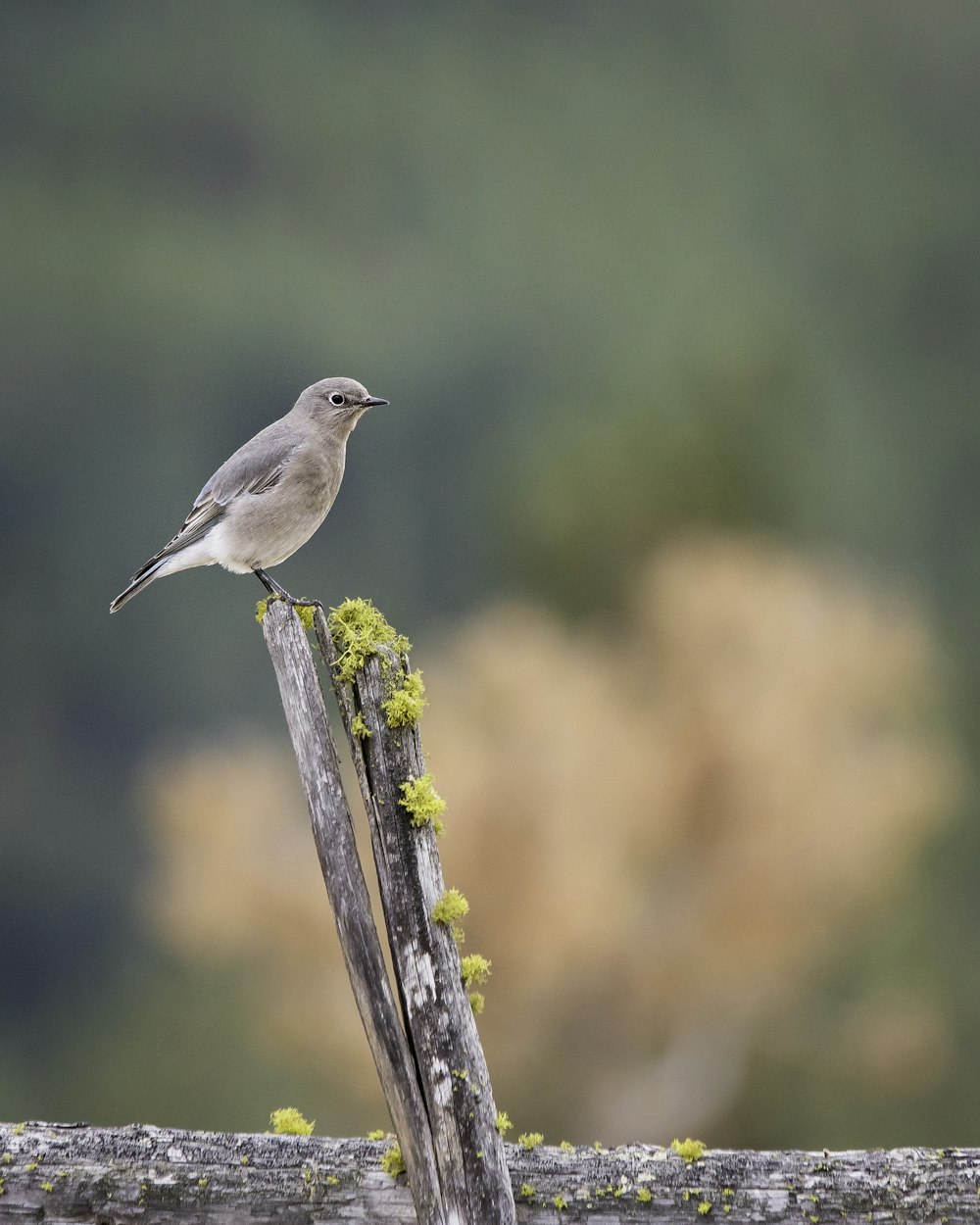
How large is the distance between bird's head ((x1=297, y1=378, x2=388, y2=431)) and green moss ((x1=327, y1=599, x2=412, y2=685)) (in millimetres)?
759

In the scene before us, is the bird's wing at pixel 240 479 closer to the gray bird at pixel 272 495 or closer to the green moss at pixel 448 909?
the gray bird at pixel 272 495

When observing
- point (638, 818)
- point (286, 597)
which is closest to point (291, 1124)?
point (286, 597)

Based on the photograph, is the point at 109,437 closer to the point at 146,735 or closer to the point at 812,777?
the point at 146,735

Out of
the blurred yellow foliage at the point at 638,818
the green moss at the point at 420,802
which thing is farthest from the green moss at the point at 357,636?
the blurred yellow foliage at the point at 638,818

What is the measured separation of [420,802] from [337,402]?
3.91 ft

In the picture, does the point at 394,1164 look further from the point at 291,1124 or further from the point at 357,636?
the point at 357,636

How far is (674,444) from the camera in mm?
6488

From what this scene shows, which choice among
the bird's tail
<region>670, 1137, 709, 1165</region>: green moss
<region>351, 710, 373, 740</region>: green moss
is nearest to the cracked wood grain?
<region>670, 1137, 709, 1165</region>: green moss

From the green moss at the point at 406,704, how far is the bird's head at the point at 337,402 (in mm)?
963

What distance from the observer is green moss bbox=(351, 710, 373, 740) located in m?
2.30

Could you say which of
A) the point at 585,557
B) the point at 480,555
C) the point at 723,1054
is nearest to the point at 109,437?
the point at 480,555

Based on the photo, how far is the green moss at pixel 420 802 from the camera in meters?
2.23

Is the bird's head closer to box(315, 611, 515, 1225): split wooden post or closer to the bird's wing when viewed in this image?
the bird's wing

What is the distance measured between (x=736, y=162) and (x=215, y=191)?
311cm
